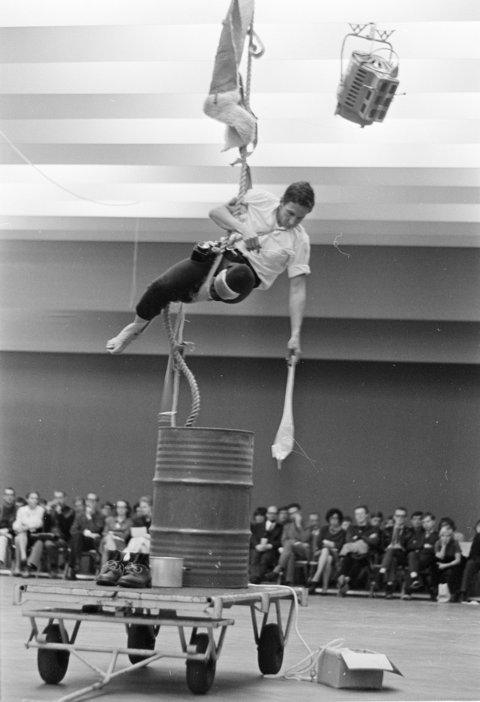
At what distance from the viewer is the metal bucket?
500 cm

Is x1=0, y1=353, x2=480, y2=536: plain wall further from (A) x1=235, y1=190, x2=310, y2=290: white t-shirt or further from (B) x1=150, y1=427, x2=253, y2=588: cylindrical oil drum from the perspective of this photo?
(A) x1=235, y1=190, x2=310, y2=290: white t-shirt

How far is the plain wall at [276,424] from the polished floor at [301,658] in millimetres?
3519

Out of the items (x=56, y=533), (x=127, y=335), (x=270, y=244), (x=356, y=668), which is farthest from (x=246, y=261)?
(x=56, y=533)

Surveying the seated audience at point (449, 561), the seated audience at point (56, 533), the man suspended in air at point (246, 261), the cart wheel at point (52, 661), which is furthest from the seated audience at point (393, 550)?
the man suspended in air at point (246, 261)

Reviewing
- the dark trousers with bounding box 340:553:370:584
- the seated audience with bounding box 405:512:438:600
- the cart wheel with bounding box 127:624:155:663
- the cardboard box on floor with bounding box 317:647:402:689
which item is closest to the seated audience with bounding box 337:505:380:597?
the dark trousers with bounding box 340:553:370:584

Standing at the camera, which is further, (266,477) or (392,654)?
(266,477)

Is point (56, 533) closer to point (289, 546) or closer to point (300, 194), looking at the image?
point (289, 546)

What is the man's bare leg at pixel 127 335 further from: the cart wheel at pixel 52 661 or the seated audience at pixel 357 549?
the seated audience at pixel 357 549

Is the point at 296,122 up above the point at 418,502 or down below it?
above

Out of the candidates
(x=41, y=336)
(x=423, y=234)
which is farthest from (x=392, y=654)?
(x=41, y=336)

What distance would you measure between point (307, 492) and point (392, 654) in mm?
7341

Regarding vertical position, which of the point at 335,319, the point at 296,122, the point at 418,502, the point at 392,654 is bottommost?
the point at 392,654

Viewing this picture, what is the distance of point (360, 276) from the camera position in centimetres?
1305

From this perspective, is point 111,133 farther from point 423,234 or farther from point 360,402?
point 360,402
